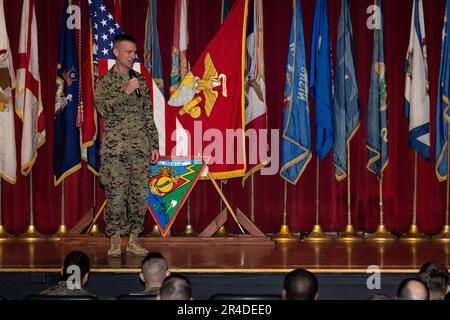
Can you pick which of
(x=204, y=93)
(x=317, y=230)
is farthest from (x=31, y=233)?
(x=317, y=230)

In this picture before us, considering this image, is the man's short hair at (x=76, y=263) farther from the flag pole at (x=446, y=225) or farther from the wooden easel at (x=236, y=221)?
the flag pole at (x=446, y=225)

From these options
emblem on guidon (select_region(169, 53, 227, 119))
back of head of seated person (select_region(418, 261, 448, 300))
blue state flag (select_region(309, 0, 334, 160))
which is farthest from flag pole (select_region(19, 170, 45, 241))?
back of head of seated person (select_region(418, 261, 448, 300))

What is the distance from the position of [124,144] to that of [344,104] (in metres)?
2.51

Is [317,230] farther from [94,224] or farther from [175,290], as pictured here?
[175,290]

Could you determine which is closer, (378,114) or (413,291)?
(413,291)

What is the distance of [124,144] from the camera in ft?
18.7

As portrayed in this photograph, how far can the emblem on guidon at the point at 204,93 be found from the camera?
22.4 feet

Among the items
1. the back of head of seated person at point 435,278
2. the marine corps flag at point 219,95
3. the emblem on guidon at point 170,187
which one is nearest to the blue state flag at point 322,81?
the marine corps flag at point 219,95

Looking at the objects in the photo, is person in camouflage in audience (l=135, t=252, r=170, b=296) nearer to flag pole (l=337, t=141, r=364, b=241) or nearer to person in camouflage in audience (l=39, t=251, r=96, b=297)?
person in camouflage in audience (l=39, t=251, r=96, b=297)

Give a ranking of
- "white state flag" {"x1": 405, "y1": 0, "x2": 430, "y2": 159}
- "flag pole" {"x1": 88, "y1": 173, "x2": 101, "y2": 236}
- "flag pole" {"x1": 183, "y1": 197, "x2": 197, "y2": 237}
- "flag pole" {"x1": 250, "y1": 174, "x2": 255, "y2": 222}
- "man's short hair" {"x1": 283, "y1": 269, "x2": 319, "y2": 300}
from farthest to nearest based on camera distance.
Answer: "flag pole" {"x1": 250, "y1": 174, "x2": 255, "y2": 222} → "flag pole" {"x1": 183, "y1": 197, "x2": 197, "y2": 237} → "white state flag" {"x1": 405, "y1": 0, "x2": 430, "y2": 159} → "flag pole" {"x1": 88, "y1": 173, "x2": 101, "y2": 236} → "man's short hair" {"x1": 283, "y1": 269, "x2": 319, "y2": 300}

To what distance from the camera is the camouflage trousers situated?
5.71 meters

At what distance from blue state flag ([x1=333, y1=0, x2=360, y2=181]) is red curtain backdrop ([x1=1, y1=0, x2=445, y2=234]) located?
19 cm
